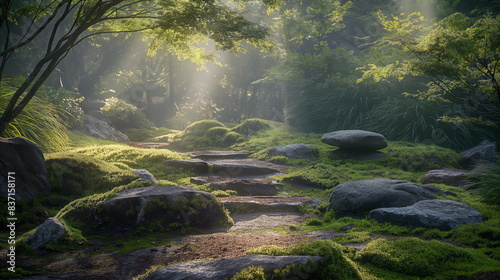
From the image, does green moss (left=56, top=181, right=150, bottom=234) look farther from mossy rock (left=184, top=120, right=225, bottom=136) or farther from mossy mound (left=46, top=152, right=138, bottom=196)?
mossy rock (left=184, top=120, right=225, bottom=136)

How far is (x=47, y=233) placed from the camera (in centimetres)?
446

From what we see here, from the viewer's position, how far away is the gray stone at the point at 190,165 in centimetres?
1009

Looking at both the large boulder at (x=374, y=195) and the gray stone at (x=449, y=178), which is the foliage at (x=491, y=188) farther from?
the gray stone at (x=449, y=178)

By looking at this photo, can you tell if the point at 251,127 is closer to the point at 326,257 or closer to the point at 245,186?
the point at 245,186

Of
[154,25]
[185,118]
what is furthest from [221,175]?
[185,118]

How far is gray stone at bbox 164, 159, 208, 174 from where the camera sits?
1009cm

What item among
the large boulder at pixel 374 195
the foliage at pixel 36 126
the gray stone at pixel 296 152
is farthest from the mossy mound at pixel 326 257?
the gray stone at pixel 296 152

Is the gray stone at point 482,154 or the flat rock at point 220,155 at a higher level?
the flat rock at point 220,155

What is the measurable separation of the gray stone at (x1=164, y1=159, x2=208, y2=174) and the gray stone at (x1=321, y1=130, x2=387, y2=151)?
4249 millimetres

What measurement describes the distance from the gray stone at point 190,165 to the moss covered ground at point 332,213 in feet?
1.09

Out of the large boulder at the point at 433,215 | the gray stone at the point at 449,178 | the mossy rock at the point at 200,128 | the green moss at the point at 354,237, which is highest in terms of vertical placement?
the mossy rock at the point at 200,128

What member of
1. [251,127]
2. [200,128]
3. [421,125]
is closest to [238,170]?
[421,125]

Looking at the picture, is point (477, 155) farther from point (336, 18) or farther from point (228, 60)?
point (228, 60)

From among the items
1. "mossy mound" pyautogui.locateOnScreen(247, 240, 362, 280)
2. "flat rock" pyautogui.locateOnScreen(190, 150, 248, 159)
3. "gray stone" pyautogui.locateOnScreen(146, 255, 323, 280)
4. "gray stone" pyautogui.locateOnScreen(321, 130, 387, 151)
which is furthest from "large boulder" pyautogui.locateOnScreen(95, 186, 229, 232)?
"flat rock" pyautogui.locateOnScreen(190, 150, 248, 159)
